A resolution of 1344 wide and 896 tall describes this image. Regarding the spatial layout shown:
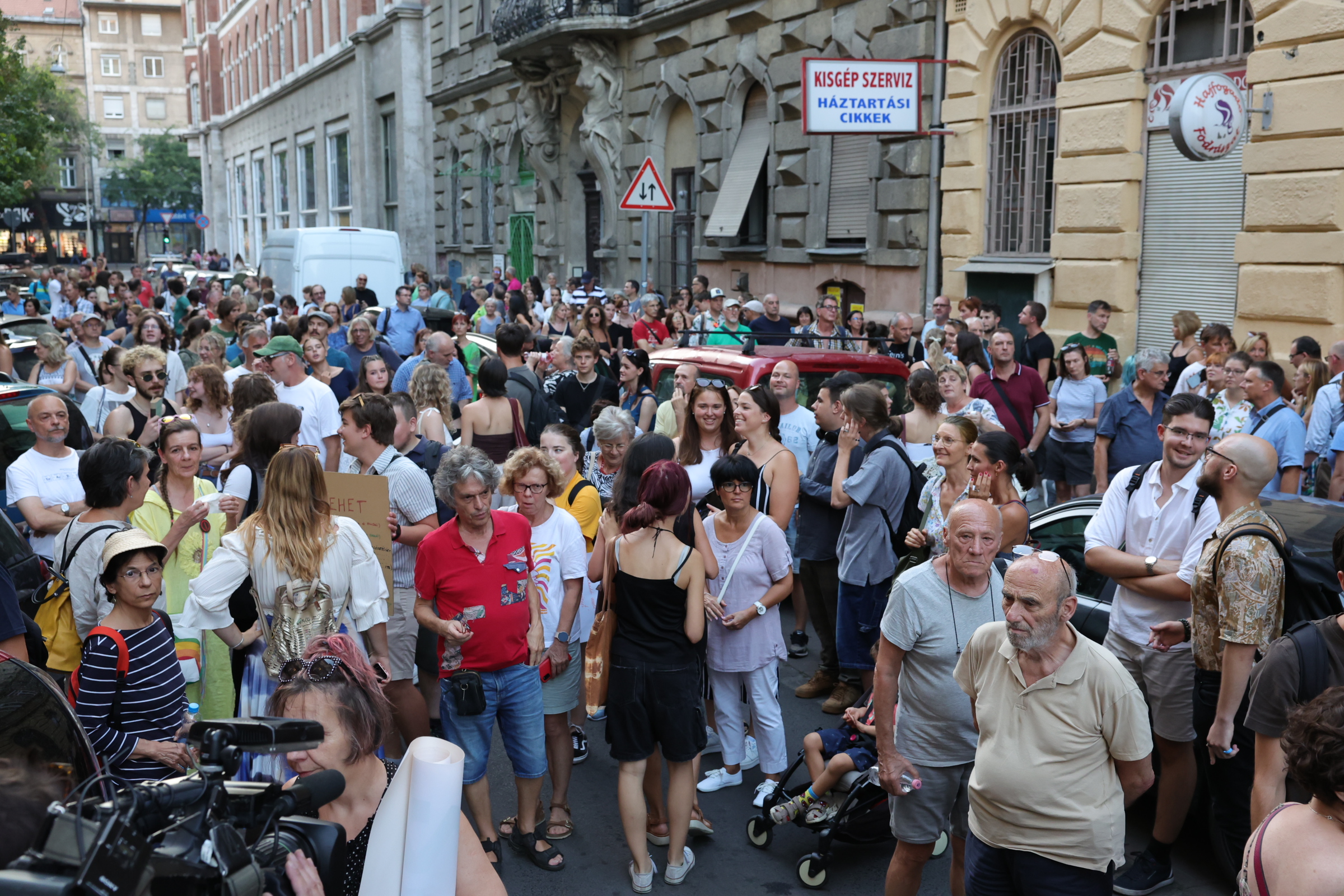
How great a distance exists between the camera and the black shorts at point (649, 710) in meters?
4.77

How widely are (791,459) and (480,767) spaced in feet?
8.20

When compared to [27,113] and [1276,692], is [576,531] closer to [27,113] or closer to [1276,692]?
[1276,692]

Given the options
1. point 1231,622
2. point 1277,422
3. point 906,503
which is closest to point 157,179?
point 906,503

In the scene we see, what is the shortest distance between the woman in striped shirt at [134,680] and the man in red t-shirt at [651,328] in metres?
10.2

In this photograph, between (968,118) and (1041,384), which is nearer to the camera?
(1041,384)

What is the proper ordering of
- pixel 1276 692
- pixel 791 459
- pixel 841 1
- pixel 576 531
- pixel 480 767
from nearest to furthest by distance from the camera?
pixel 1276 692 < pixel 480 767 < pixel 576 531 < pixel 791 459 < pixel 841 1

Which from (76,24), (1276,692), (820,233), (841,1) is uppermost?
(76,24)

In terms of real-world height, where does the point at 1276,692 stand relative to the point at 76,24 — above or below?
below

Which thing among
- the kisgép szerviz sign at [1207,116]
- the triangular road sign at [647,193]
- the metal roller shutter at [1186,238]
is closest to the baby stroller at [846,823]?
the kisgép szerviz sign at [1207,116]

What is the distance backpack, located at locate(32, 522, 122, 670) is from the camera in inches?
176

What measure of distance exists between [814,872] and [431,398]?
13.3 feet

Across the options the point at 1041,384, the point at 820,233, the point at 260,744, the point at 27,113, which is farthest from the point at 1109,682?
the point at 27,113

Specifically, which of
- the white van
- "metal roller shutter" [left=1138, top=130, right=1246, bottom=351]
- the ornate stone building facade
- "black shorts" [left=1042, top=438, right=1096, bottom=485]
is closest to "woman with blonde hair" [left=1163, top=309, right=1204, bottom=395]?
"metal roller shutter" [left=1138, top=130, right=1246, bottom=351]

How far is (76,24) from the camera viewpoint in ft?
281
